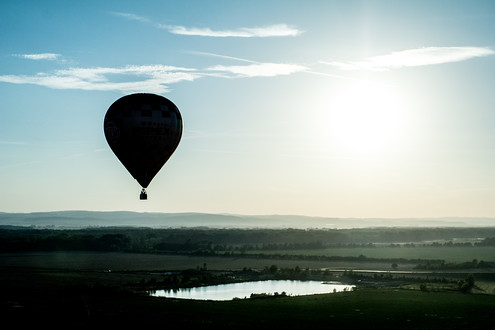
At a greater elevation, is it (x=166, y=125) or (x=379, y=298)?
(x=166, y=125)

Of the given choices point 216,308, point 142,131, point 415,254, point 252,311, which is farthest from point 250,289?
point 415,254

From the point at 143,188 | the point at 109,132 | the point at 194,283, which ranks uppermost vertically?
the point at 109,132

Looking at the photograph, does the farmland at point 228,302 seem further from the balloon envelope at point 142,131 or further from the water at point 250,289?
the balloon envelope at point 142,131

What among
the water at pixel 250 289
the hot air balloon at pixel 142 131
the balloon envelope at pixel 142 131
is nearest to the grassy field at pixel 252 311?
the water at pixel 250 289

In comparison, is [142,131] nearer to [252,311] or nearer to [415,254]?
[252,311]

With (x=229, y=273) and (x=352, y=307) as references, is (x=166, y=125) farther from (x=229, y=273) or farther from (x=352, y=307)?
(x=229, y=273)

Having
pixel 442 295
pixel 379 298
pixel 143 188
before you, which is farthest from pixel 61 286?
pixel 442 295

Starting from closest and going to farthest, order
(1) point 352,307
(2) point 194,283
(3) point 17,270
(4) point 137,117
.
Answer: (4) point 137,117, (1) point 352,307, (2) point 194,283, (3) point 17,270

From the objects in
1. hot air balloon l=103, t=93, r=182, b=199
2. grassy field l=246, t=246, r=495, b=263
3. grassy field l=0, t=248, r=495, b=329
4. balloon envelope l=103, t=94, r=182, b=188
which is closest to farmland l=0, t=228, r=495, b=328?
grassy field l=0, t=248, r=495, b=329
